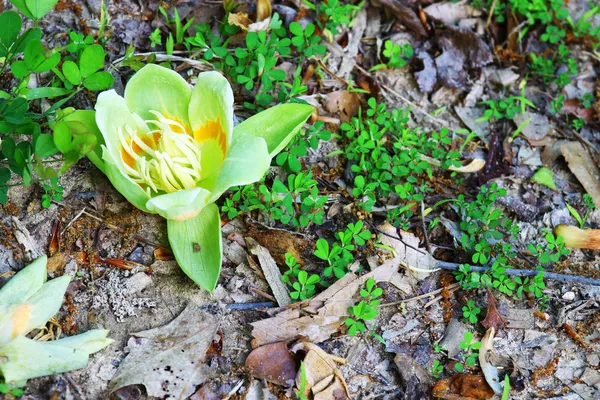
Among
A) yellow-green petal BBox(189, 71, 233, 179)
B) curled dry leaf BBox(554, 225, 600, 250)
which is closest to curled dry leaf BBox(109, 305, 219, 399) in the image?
yellow-green petal BBox(189, 71, 233, 179)

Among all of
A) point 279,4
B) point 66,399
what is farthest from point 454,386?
point 279,4

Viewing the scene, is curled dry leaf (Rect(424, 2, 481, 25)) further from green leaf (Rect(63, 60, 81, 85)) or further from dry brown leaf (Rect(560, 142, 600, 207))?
green leaf (Rect(63, 60, 81, 85))

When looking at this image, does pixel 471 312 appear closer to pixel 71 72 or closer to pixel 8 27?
pixel 71 72

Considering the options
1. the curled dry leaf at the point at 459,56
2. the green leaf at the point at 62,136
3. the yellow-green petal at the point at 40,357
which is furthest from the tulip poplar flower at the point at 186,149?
the curled dry leaf at the point at 459,56

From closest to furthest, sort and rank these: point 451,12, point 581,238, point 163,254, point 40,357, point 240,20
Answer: point 40,357, point 163,254, point 581,238, point 240,20, point 451,12

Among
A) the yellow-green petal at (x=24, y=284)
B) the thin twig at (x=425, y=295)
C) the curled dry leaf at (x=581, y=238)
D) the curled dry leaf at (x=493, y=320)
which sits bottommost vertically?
the curled dry leaf at (x=493, y=320)

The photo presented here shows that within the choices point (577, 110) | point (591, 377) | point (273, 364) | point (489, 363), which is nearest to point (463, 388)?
point (489, 363)

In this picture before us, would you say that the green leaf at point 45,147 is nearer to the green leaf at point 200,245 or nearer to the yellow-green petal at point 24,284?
the yellow-green petal at point 24,284
